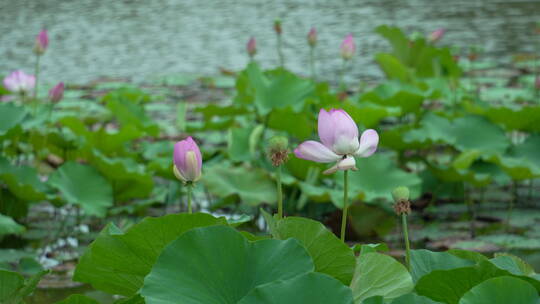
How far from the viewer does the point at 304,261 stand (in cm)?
72

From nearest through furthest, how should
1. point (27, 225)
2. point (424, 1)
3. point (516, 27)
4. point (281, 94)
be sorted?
point (27, 225), point (281, 94), point (516, 27), point (424, 1)

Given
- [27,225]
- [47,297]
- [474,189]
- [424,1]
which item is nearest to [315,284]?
[47,297]

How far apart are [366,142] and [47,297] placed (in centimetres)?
91

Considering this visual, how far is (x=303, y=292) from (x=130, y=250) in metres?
0.25

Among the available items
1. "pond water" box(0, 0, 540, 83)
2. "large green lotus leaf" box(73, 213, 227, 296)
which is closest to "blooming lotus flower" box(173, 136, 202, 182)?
"large green lotus leaf" box(73, 213, 227, 296)

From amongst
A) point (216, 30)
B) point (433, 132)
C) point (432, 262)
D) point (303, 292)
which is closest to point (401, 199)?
point (432, 262)

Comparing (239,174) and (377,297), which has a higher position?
(377,297)

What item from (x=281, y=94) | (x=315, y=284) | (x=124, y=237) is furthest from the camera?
(x=281, y=94)

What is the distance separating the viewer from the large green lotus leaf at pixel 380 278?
2.56 ft

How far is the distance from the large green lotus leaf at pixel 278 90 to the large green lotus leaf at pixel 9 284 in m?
1.35

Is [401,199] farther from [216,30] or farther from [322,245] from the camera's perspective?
[216,30]

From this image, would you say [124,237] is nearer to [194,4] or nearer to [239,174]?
[239,174]

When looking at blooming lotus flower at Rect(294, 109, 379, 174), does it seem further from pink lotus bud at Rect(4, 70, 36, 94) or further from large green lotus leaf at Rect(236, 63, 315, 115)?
pink lotus bud at Rect(4, 70, 36, 94)

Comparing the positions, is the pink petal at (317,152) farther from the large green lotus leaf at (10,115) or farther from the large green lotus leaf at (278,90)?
the large green lotus leaf at (278,90)
